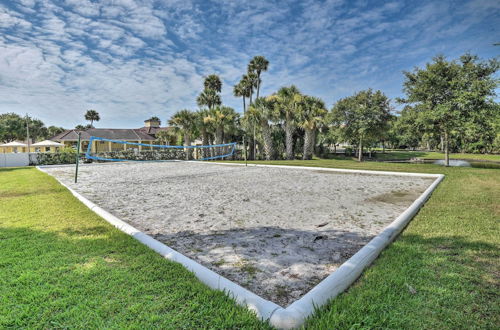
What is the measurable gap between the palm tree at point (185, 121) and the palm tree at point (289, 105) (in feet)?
31.5

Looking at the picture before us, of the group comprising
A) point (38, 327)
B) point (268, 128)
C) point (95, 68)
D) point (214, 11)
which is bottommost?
Answer: point (38, 327)

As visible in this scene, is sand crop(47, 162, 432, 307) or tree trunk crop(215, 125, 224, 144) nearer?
sand crop(47, 162, 432, 307)

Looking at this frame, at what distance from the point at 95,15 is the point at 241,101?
2881 cm

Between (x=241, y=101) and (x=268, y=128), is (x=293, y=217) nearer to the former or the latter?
(x=268, y=128)

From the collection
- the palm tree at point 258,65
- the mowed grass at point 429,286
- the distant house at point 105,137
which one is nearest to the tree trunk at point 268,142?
the palm tree at point 258,65

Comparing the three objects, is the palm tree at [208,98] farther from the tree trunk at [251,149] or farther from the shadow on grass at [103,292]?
the shadow on grass at [103,292]

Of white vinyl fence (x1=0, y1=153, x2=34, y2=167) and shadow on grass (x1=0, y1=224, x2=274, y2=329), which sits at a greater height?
white vinyl fence (x1=0, y1=153, x2=34, y2=167)

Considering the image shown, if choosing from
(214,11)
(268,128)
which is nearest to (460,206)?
(214,11)

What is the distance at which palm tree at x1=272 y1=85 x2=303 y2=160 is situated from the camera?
81.0 ft

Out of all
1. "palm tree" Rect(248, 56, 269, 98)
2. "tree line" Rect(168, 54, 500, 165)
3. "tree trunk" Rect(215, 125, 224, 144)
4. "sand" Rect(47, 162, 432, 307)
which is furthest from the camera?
"palm tree" Rect(248, 56, 269, 98)

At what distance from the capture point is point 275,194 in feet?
24.0

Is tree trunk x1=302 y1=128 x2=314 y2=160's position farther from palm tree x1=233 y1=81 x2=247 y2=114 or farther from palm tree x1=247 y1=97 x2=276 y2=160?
palm tree x1=233 y1=81 x2=247 y2=114

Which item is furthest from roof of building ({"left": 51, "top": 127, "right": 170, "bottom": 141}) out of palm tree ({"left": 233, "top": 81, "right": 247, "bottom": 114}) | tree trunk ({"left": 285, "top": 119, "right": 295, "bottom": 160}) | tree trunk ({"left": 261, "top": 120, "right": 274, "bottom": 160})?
tree trunk ({"left": 285, "top": 119, "right": 295, "bottom": 160})

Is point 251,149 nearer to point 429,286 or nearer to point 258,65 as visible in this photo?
point 258,65
